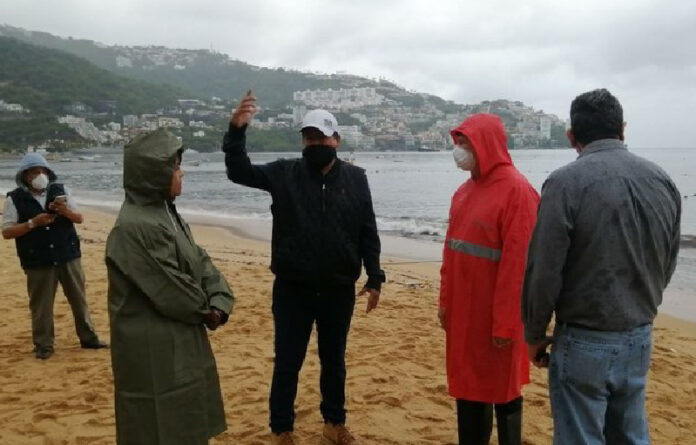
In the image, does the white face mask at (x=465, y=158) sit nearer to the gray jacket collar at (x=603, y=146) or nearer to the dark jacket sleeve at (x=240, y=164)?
the gray jacket collar at (x=603, y=146)

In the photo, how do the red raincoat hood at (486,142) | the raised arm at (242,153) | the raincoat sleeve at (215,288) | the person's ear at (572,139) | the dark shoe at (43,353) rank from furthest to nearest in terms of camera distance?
1. the dark shoe at (43,353)
2. the raised arm at (242,153)
3. the red raincoat hood at (486,142)
4. the raincoat sleeve at (215,288)
5. the person's ear at (572,139)

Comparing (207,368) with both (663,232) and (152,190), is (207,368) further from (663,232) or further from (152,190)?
(663,232)

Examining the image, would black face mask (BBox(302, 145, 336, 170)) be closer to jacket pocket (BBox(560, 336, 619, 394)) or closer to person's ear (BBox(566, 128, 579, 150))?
person's ear (BBox(566, 128, 579, 150))

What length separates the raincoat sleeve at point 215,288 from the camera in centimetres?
274

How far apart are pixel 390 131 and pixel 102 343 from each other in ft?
460

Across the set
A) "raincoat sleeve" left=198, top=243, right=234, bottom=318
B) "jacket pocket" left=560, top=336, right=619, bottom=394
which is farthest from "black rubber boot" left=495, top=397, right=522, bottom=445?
"raincoat sleeve" left=198, top=243, right=234, bottom=318

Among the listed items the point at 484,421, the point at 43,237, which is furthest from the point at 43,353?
the point at 484,421

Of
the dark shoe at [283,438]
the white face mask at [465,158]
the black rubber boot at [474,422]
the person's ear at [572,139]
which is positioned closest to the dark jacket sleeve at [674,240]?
the person's ear at [572,139]

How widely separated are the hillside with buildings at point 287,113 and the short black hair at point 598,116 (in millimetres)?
58616

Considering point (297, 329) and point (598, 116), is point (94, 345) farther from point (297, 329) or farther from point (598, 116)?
point (598, 116)

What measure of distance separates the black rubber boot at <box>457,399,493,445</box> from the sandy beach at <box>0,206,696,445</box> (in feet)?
2.23

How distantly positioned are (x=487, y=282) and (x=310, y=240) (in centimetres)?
104

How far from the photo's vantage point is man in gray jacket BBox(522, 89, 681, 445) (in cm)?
222

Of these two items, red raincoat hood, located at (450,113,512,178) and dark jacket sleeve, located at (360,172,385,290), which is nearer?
red raincoat hood, located at (450,113,512,178)
